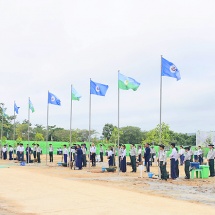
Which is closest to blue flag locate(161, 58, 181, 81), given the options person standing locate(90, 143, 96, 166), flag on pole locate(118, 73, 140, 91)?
flag on pole locate(118, 73, 140, 91)

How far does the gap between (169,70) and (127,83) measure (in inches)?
106

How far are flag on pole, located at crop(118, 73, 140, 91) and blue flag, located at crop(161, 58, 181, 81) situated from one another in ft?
5.62

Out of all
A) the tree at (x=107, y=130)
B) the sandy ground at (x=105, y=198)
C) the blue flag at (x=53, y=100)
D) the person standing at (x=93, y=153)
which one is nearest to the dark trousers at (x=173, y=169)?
the sandy ground at (x=105, y=198)

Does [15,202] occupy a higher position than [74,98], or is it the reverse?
[74,98]

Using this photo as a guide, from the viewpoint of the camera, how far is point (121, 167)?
24953 mm

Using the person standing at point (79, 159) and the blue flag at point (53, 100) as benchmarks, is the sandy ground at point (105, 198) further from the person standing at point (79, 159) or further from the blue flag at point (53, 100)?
the blue flag at point (53, 100)

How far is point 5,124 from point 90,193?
195 ft

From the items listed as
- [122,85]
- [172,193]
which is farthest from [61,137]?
[172,193]

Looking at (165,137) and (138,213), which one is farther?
(165,137)

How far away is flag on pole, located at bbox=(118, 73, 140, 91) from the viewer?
2172 centimetres

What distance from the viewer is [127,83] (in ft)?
72.5

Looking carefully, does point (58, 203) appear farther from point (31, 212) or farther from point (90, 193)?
point (90, 193)

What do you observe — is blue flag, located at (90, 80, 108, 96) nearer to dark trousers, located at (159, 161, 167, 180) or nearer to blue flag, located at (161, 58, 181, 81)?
blue flag, located at (161, 58, 181, 81)

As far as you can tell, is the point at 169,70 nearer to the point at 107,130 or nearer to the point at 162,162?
the point at 162,162
